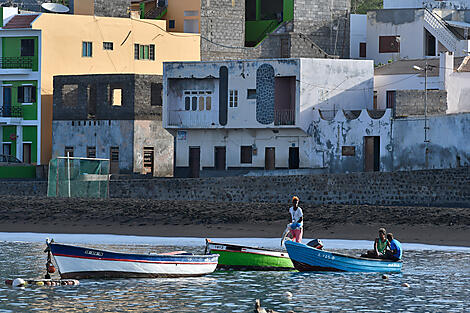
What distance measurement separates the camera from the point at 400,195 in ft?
158

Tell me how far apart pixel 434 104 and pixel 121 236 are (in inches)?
881

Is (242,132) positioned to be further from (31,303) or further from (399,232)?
(31,303)

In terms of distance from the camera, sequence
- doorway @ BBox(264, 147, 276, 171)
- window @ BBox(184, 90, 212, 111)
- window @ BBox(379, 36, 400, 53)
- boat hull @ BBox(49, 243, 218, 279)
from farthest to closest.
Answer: window @ BBox(379, 36, 400, 53)
window @ BBox(184, 90, 212, 111)
doorway @ BBox(264, 147, 276, 171)
boat hull @ BBox(49, 243, 218, 279)

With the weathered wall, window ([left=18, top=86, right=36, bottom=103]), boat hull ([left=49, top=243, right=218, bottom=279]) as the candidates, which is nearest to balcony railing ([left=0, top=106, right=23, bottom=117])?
window ([left=18, top=86, right=36, bottom=103])

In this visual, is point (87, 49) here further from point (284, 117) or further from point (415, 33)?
point (415, 33)

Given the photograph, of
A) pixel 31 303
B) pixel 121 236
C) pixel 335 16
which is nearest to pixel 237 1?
pixel 335 16

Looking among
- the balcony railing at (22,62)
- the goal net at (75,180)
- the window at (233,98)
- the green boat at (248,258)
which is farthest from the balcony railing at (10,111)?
the green boat at (248,258)

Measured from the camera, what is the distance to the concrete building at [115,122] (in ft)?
222

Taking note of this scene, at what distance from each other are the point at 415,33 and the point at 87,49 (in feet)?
74.4

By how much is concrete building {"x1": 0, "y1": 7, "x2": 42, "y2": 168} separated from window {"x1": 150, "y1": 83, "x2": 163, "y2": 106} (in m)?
8.12

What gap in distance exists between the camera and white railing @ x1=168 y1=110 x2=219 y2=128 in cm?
6378

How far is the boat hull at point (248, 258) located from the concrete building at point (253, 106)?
27.8 metres

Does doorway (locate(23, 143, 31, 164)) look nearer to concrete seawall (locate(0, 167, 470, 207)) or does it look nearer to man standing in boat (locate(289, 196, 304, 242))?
concrete seawall (locate(0, 167, 470, 207))

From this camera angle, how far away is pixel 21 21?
71375 mm
